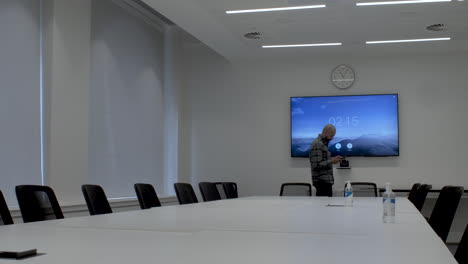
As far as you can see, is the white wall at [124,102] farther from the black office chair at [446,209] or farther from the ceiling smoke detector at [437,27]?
the black office chair at [446,209]

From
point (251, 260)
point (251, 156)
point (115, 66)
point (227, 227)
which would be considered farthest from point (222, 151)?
point (251, 260)

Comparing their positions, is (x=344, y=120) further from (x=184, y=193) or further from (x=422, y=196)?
(x=184, y=193)

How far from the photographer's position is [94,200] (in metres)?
3.57

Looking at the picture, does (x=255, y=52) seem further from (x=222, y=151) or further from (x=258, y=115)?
(x=222, y=151)

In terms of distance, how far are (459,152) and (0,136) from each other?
6.41m

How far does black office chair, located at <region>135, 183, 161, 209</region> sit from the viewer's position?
13.8 ft

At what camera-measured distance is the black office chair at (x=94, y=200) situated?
11.5ft

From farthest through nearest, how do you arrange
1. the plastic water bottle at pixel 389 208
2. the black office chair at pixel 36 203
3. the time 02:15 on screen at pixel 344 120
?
1. the time 02:15 on screen at pixel 344 120
2. the black office chair at pixel 36 203
3. the plastic water bottle at pixel 389 208

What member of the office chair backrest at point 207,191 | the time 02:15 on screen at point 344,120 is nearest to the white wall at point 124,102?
the office chair backrest at point 207,191

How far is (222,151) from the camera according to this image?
8.76 m

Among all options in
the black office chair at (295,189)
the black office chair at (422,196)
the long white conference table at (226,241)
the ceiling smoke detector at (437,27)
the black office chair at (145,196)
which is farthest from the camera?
the black office chair at (295,189)

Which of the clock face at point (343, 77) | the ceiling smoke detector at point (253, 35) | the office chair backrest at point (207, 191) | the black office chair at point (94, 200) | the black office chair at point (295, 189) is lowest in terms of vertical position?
the black office chair at point (295, 189)

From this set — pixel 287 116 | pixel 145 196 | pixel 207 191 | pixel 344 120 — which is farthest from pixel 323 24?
pixel 145 196

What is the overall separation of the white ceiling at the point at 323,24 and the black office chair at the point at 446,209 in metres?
2.83
